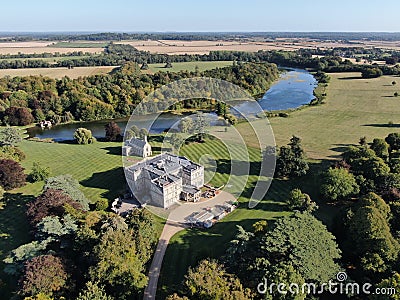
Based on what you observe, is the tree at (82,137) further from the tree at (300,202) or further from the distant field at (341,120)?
the tree at (300,202)

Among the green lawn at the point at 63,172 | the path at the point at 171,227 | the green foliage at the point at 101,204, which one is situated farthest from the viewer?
the green foliage at the point at 101,204

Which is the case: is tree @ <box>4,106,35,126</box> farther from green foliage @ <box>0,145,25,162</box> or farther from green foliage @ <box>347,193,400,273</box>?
green foliage @ <box>347,193,400,273</box>

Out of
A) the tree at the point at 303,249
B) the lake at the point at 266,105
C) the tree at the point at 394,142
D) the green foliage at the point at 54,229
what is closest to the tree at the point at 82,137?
the lake at the point at 266,105

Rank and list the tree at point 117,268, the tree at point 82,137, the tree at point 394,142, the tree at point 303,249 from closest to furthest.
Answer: the tree at point 303,249 < the tree at point 117,268 < the tree at point 394,142 < the tree at point 82,137

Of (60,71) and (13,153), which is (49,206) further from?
(60,71)

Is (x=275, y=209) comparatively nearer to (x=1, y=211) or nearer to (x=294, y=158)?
(x=294, y=158)

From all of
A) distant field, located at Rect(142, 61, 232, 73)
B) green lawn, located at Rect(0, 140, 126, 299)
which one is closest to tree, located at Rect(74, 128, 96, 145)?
green lawn, located at Rect(0, 140, 126, 299)
